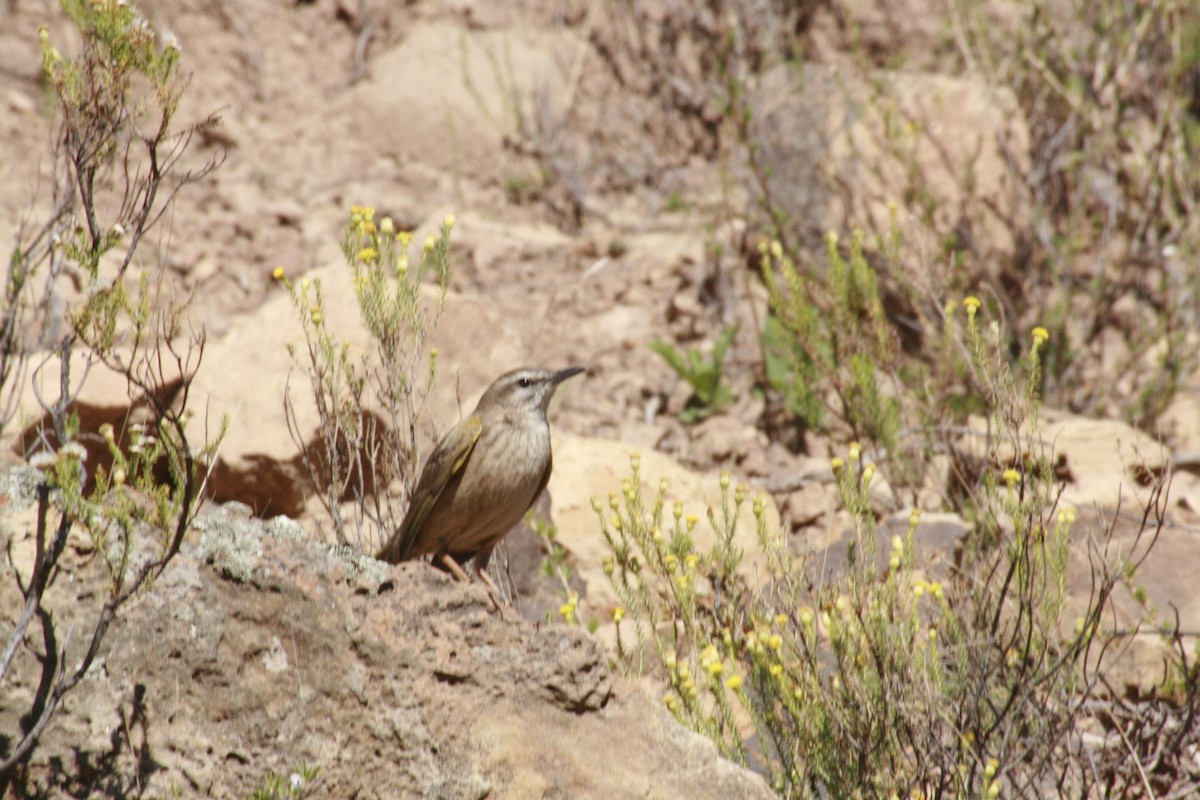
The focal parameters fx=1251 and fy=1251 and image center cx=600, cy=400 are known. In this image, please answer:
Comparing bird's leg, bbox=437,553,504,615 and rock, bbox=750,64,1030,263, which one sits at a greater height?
rock, bbox=750,64,1030,263

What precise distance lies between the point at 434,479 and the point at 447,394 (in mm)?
1738

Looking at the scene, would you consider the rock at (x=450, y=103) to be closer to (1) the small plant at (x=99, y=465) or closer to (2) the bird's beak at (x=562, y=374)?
(2) the bird's beak at (x=562, y=374)

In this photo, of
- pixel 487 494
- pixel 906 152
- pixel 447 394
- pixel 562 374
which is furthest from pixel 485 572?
pixel 906 152

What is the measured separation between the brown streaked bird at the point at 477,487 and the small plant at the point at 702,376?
2.41 metres

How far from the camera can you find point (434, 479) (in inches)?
199

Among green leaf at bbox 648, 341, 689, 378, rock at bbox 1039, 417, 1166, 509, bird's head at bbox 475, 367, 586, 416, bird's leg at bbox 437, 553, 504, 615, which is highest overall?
bird's head at bbox 475, 367, 586, 416

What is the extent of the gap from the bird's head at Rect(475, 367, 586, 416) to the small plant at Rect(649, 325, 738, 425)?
6.98 ft

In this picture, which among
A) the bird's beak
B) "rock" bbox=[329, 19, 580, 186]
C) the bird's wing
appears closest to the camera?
the bird's wing

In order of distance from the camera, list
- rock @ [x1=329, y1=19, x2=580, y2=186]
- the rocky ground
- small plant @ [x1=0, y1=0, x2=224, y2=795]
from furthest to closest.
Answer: rock @ [x1=329, y1=19, x2=580, y2=186], the rocky ground, small plant @ [x1=0, y1=0, x2=224, y2=795]

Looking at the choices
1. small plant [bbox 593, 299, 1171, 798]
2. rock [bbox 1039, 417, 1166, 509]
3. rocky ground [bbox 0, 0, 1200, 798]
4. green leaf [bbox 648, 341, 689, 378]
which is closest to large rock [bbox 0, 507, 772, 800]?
rocky ground [bbox 0, 0, 1200, 798]

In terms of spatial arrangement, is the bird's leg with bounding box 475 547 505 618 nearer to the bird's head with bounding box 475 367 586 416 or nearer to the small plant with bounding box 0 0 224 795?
the bird's head with bounding box 475 367 586 416

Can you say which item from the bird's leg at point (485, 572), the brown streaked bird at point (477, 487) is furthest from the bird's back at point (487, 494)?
the bird's leg at point (485, 572)

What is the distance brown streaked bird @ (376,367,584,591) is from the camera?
16.6 ft

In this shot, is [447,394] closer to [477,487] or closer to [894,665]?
[477,487]
